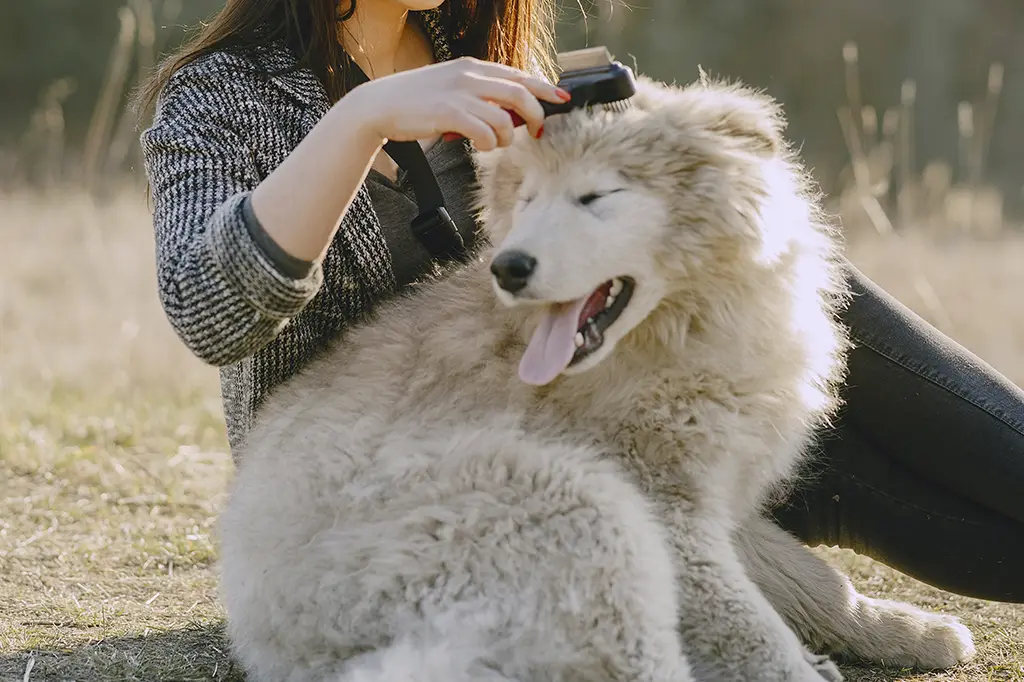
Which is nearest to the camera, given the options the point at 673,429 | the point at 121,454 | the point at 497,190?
the point at 673,429

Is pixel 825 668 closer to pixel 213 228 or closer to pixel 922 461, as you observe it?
pixel 922 461

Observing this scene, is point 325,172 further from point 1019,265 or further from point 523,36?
point 1019,265

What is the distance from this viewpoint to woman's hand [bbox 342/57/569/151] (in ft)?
6.58

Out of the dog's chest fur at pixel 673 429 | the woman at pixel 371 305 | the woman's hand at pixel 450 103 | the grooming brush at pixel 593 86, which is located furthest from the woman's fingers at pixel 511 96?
the dog's chest fur at pixel 673 429

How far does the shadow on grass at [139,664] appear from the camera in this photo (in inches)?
100

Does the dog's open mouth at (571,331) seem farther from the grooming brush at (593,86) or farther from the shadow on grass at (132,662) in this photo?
the shadow on grass at (132,662)

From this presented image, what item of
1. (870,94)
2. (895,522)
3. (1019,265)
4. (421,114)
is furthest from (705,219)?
(870,94)

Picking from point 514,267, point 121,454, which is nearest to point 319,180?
point 514,267

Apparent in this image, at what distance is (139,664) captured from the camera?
2602 mm

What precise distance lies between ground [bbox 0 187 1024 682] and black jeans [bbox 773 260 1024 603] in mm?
238

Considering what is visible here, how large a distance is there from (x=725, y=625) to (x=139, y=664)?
1.34 metres

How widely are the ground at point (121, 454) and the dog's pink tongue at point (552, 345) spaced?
1.02 metres

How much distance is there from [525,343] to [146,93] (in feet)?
4.04

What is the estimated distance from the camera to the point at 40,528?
361 centimetres
